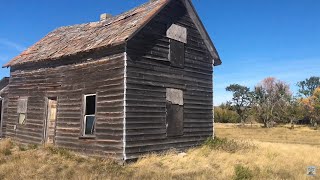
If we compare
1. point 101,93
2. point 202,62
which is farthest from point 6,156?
point 202,62

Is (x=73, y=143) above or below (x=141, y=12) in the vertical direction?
below

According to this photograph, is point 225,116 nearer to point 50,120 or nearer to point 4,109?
point 4,109

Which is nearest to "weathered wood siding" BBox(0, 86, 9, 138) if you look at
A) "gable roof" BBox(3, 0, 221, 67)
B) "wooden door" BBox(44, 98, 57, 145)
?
"gable roof" BBox(3, 0, 221, 67)

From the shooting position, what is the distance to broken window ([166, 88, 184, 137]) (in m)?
14.6

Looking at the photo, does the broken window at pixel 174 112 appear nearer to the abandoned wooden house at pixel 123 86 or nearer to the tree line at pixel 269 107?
the abandoned wooden house at pixel 123 86

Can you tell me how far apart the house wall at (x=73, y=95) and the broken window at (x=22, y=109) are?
0.88ft

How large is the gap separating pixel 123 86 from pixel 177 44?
149 inches

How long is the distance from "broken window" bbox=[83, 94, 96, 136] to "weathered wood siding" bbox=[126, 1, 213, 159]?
2103mm

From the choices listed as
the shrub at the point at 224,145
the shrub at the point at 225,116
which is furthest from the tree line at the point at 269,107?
the shrub at the point at 224,145

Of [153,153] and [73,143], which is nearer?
[153,153]

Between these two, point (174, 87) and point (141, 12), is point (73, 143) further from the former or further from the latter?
point (141, 12)

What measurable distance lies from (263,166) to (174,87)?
4.99 metres

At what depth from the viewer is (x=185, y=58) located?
15766 millimetres

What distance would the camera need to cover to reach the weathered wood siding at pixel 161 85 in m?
13.1
